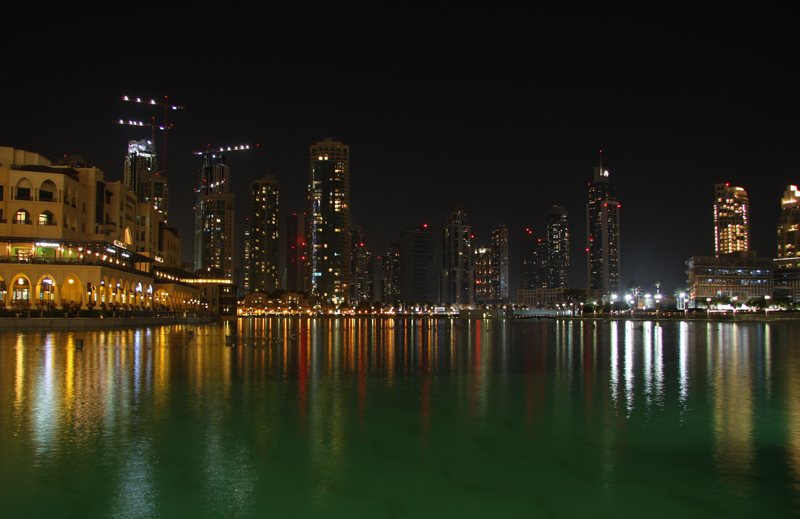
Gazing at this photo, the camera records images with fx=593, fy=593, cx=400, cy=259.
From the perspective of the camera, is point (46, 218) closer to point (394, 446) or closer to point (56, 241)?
point (56, 241)

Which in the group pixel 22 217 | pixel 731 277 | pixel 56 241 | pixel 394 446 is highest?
pixel 22 217

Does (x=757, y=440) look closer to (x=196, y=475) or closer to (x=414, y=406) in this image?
(x=414, y=406)

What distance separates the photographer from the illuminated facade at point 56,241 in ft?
230

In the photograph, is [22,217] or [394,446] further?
[22,217]

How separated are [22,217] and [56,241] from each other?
5247 millimetres

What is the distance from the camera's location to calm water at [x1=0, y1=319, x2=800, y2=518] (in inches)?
289

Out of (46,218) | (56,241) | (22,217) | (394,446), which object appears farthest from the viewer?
(46,218)

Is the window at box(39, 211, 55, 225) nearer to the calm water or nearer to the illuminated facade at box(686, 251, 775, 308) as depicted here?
the calm water

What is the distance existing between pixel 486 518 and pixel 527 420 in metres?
5.60

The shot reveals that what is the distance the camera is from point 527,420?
1225 cm

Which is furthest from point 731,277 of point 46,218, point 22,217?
point 22,217

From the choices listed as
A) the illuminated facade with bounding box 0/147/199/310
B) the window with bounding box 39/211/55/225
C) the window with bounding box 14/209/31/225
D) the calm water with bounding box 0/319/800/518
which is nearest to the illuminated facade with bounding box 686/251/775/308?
the illuminated facade with bounding box 0/147/199/310

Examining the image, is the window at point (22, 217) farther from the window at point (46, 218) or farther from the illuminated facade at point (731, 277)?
the illuminated facade at point (731, 277)

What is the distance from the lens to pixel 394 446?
9.98m
